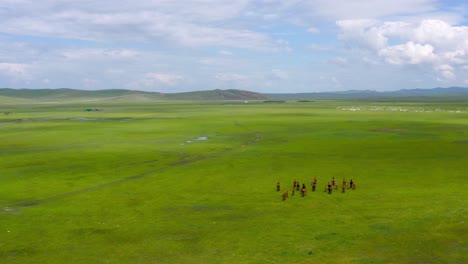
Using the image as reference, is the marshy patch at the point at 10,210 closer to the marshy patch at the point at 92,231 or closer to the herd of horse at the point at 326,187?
the marshy patch at the point at 92,231

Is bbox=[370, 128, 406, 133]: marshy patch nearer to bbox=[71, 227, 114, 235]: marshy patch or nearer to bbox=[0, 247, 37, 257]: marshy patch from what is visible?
bbox=[71, 227, 114, 235]: marshy patch

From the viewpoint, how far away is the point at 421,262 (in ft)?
76.3

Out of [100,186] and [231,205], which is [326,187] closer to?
[231,205]

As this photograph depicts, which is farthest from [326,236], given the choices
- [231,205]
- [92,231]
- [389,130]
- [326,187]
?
[389,130]

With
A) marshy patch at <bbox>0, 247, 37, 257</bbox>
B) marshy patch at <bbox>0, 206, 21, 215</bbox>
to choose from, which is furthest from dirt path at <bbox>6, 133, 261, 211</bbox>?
marshy patch at <bbox>0, 247, 37, 257</bbox>

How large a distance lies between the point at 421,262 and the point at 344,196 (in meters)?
14.4

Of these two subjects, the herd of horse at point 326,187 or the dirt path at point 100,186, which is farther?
the herd of horse at point 326,187

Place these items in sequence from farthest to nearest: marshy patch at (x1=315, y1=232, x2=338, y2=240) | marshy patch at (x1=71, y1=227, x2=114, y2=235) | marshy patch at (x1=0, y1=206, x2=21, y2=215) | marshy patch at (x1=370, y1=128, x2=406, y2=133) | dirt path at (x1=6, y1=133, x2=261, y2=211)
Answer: marshy patch at (x1=370, y1=128, x2=406, y2=133) < dirt path at (x1=6, y1=133, x2=261, y2=211) < marshy patch at (x1=0, y1=206, x2=21, y2=215) < marshy patch at (x1=71, y1=227, x2=114, y2=235) < marshy patch at (x1=315, y1=232, x2=338, y2=240)

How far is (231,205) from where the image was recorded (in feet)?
116

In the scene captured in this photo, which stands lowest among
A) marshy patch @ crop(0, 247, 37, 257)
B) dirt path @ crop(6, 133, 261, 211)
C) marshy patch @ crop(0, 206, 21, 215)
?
marshy patch @ crop(0, 247, 37, 257)

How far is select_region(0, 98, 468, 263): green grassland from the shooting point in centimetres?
2561

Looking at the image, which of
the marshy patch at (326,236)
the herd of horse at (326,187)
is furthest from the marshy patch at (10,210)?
the marshy patch at (326,236)

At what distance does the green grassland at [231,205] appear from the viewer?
2561 centimetres

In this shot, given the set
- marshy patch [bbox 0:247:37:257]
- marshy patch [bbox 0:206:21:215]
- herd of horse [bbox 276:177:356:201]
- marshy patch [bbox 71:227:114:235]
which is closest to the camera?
marshy patch [bbox 0:247:37:257]
